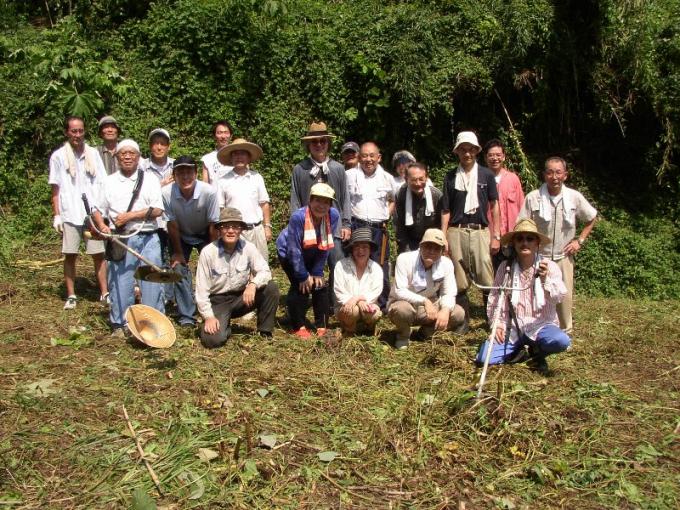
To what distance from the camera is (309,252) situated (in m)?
6.36

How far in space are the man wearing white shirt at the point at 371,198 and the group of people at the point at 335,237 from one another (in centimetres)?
1

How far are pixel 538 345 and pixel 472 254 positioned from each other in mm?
1484

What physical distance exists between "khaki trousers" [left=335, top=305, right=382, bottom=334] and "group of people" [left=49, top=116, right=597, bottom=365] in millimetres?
16

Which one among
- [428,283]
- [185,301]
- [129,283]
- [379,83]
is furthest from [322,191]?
[379,83]

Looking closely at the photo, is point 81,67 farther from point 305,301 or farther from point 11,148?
point 305,301

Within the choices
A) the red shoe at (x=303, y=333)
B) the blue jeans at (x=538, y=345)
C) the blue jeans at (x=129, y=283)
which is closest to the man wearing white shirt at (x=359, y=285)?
the red shoe at (x=303, y=333)

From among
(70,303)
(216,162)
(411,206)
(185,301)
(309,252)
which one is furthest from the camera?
(216,162)

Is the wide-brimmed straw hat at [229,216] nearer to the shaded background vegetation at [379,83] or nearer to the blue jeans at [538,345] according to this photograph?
the blue jeans at [538,345]

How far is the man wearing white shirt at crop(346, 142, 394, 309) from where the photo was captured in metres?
6.84

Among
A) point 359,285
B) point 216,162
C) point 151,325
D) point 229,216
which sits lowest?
point 151,325

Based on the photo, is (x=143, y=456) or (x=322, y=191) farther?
(x=322, y=191)

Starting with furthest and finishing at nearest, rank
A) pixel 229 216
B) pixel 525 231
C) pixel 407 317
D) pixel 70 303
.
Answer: pixel 70 303, pixel 229 216, pixel 407 317, pixel 525 231

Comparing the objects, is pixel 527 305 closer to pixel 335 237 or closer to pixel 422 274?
pixel 422 274

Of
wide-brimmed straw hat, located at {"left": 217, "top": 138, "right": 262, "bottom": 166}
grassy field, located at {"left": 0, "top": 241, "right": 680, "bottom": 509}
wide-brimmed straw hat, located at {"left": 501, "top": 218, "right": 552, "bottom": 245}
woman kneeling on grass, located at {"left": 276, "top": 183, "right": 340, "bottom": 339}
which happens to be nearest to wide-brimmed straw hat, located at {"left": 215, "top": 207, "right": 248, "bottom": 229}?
woman kneeling on grass, located at {"left": 276, "top": 183, "right": 340, "bottom": 339}
